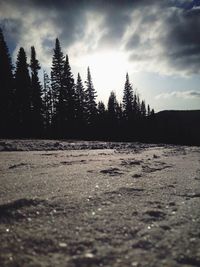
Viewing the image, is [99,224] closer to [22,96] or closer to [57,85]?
[22,96]

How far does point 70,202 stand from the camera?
328 centimetres

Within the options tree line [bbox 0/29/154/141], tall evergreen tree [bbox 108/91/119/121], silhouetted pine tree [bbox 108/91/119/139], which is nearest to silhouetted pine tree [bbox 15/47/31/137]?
tree line [bbox 0/29/154/141]

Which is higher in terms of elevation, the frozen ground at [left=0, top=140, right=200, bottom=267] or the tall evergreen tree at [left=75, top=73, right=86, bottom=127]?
the tall evergreen tree at [left=75, top=73, right=86, bottom=127]

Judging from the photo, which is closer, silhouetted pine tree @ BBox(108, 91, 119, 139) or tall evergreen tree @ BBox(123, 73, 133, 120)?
silhouetted pine tree @ BBox(108, 91, 119, 139)

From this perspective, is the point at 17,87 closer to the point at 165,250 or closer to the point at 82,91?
the point at 82,91

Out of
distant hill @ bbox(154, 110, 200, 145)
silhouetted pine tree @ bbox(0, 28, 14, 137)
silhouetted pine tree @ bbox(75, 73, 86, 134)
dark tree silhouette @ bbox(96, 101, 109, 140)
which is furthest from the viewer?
distant hill @ bbox(154, 110, 200, 145)

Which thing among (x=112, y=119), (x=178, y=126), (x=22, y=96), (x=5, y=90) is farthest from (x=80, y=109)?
(x=178, y=126)

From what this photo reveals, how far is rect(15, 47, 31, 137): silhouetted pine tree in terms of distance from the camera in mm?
30312

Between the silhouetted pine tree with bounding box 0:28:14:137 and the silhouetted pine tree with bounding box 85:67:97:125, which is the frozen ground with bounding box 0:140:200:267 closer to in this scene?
the silhouetted pine tree with bounding box 0:28:14:137

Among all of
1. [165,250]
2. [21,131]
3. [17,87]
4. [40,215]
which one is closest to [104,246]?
[165,250]

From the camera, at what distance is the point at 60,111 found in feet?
125

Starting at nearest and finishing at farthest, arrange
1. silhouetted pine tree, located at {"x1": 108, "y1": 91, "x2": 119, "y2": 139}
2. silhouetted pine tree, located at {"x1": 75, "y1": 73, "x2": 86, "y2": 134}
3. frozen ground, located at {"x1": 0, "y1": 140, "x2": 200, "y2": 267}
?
frozen ground, located at {"x1": 0, "y1": 140, "x2": 200, "y2": 267}
silhouetted pine tree, located at {"x1": 75, "y1": 73, "x2": 86, "y2": 134}
silhouetted pine tree, located at {"x1": 108, "y1": 91, "x2": 119, "y2": 139}

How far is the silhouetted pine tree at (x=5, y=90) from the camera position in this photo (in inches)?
1095

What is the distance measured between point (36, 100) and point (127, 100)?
2430cm
